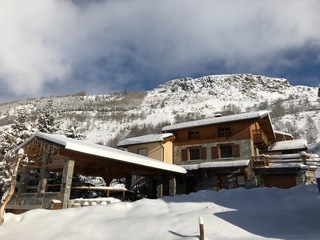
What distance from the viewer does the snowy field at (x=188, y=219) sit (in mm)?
9508

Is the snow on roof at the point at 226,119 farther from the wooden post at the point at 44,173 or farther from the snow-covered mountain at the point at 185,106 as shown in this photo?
the snow-covered mountain at the point at 185,106

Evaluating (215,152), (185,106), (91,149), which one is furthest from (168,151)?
(185,106)

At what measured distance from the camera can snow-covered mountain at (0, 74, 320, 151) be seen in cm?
9561

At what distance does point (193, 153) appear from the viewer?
92.5ft

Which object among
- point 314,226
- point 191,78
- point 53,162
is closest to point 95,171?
point 53,162

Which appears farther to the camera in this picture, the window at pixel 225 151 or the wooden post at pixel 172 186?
the window at pixel 225 151

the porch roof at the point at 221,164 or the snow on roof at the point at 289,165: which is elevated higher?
the porch roof at the point at 221,164

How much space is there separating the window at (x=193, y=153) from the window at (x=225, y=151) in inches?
42.1

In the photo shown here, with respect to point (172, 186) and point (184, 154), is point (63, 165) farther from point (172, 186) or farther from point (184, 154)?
point (184, 154)

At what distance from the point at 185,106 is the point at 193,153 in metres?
106

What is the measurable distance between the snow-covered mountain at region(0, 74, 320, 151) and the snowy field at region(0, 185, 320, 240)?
2283 inches

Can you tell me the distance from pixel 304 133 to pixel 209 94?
82.8m

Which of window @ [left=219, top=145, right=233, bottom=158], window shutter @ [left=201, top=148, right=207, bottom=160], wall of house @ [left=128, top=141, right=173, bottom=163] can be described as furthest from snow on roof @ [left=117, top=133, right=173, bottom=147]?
window @ [left=219, top=145, right=233, bottom=158]

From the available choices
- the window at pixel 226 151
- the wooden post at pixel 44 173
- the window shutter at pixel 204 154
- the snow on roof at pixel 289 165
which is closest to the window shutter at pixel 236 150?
the window at pixel 226 151
